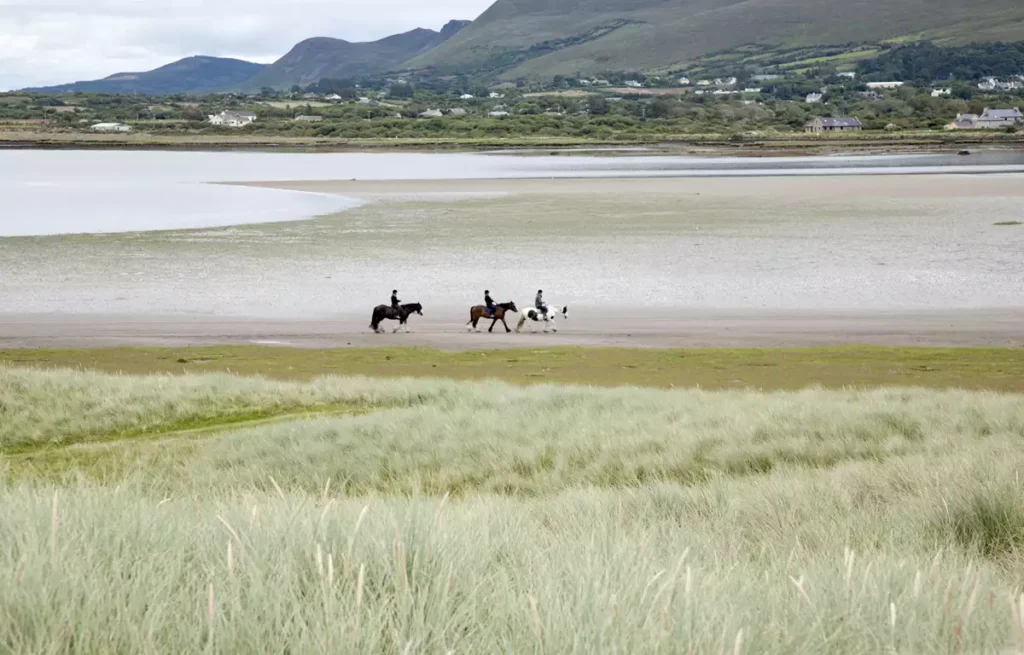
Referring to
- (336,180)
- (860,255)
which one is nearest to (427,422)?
(860,255)

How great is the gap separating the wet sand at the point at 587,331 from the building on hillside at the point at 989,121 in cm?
13521

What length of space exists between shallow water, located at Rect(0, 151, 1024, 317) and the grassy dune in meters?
14.9

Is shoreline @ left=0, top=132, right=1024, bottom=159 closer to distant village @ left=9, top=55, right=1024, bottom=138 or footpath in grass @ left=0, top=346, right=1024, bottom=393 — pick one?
distant village @ left=9, top=55, right=1024, bottom=138

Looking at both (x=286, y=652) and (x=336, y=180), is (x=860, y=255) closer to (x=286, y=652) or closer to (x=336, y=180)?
(x=286, y=652)

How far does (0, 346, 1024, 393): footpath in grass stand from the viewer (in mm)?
16734

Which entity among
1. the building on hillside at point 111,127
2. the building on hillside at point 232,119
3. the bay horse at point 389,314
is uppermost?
the building on hillside at point 232,119

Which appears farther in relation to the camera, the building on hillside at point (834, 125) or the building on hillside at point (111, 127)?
the building on hillside at point (111, 127)

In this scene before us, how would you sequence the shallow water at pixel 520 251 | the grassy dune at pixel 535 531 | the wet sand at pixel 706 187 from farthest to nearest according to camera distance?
the wet sand at pixel 706 187
the shallow water at pixel 520 251
the grassy dune at pixel 535 531

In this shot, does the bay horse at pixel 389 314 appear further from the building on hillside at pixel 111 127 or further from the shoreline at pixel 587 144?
the building on hillside at pixel 111 127

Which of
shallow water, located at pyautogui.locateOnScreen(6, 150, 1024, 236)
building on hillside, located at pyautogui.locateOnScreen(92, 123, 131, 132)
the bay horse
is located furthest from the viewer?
building on hillside, located at pyautogui.locateOnScreen(92, 123, 131, 132)

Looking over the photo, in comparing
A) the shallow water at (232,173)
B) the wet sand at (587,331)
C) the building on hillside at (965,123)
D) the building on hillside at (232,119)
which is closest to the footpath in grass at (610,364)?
the wet sand at (587,331)

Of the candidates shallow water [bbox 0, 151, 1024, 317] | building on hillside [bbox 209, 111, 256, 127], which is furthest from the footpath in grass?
building on hillside [bbox 209, 111, 256, 127]

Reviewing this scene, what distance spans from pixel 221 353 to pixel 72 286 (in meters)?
11.6

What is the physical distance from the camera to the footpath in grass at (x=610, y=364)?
16.7 metres
